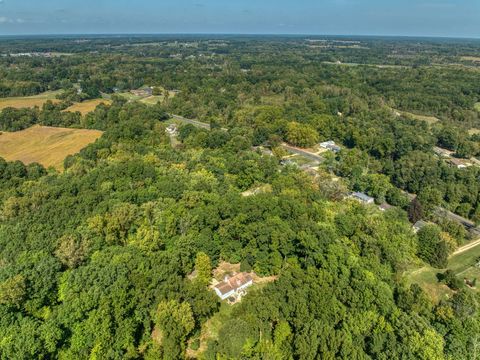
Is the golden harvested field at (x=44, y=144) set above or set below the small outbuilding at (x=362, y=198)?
above

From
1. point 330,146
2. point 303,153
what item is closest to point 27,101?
point 303,153

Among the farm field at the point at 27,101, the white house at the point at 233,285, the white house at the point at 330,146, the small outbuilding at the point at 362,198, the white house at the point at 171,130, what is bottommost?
the small outbuilding at the point at 362,198

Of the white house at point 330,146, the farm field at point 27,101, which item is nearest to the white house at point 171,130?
the white house at point 330,146

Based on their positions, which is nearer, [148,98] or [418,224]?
[418,224]

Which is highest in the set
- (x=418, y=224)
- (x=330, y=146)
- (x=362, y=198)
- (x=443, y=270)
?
(x=330, y=146)

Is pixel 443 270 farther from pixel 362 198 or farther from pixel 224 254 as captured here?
pixel 224 254

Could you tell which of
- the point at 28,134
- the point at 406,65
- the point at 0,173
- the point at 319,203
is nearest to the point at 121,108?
the point at 28,134

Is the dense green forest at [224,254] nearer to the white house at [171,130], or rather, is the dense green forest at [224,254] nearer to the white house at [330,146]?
the white house at [330,146]
